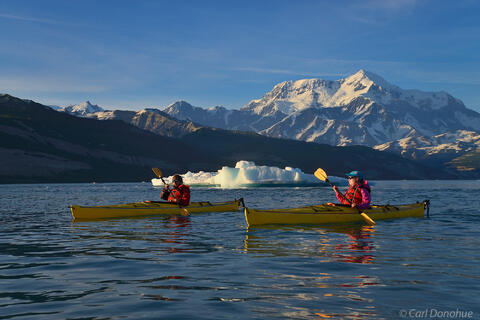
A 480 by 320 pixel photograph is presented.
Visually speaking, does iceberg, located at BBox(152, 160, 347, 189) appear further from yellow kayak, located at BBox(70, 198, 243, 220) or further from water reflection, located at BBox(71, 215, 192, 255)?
water reflection, located at BBox(71, 215, 192, 255)

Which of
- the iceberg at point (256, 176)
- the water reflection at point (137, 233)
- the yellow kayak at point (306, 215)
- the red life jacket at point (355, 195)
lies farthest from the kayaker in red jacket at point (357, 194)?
the iceberg at point (256, 176)

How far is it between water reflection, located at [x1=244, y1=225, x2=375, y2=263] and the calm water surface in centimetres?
3

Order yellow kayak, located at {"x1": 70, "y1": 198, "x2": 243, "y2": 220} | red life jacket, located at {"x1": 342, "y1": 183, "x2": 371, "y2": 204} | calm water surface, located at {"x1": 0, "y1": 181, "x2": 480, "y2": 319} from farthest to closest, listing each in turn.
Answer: yellow kayak, located at {"x1": 70, "y1": 198, "x2": 243, "y2": 220} → red life jacket, located at {"x1": 342, "y1": 183, "x2": 371, "y2": 204} → calm water surface, located at {"x1": 0, "y1": 181, "x2": 480, "y2": 319}

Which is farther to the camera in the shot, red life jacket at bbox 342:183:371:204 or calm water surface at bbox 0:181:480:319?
red life jacket at bbox 342:183:371:204

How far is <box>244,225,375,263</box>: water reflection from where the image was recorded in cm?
1278

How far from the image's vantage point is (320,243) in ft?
49.3

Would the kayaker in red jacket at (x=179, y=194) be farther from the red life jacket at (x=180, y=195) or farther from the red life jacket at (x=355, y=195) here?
the red life jacket at (x=355, y=195)

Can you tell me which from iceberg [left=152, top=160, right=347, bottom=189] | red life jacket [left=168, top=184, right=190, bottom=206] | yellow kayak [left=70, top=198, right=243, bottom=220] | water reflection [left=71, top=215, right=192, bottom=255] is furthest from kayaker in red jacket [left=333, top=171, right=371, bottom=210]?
iceberg [left=152, top=160, right=347, bottom=189]

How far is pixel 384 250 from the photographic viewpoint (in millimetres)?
13562

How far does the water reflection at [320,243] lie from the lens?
12.8 metres

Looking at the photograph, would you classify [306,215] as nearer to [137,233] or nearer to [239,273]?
[137,233]

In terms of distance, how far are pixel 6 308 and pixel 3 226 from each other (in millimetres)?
15380

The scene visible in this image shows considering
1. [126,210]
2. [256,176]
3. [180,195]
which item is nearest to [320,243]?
[180,195]

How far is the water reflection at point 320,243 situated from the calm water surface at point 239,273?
3 cm
